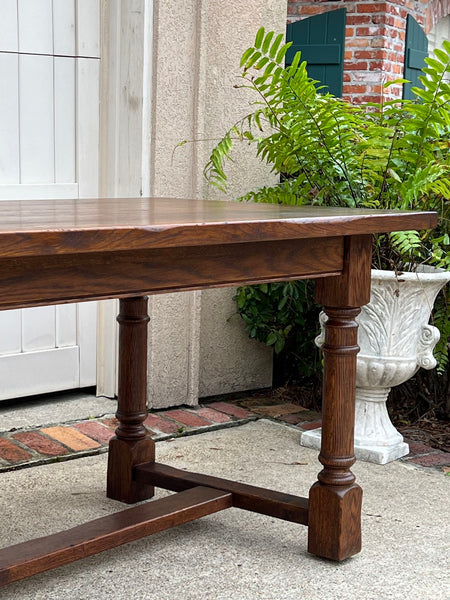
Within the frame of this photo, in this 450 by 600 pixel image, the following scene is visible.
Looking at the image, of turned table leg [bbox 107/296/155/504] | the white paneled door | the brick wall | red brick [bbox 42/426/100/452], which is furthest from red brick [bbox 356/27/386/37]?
turned table leg [bbox 107/296/155/504]

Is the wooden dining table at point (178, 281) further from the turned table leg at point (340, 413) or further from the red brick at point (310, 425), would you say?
the red brick at point (310, 425)

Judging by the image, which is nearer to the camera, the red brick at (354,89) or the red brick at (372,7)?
the red brick at (372,7)

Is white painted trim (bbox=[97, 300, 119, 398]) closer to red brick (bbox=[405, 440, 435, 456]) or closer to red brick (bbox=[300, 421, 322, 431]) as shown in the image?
red brick (bbox=[300, 421, 322, 431])

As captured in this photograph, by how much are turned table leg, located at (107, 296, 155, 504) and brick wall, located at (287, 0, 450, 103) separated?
4779 mm

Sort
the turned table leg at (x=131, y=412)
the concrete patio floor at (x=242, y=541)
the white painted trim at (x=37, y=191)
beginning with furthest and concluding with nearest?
the white painted trim at (x=37, y=191), the turned table leg at (x=131, y=412), the concrete patio floor at (x=242, y=541)

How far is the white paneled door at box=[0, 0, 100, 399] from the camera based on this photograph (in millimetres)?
3801

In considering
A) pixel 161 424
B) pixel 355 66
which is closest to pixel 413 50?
pixel 355 66

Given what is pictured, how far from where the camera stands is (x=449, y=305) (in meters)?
3.86

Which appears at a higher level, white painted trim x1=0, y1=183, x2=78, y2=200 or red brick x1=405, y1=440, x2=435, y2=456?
white painted trim x1=0, y1=183, x2=78, y2=200

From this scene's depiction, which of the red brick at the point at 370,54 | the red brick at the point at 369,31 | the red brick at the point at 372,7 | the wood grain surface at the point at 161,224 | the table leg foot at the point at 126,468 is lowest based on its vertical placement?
the table leg foot at the point at 126,468

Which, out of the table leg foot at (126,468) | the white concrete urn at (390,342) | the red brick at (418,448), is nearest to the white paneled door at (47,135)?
the table leg foot at (126,468)

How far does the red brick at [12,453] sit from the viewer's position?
3434mm

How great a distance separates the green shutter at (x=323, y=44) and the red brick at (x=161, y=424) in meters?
3.81

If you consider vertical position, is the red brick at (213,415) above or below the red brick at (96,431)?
below
